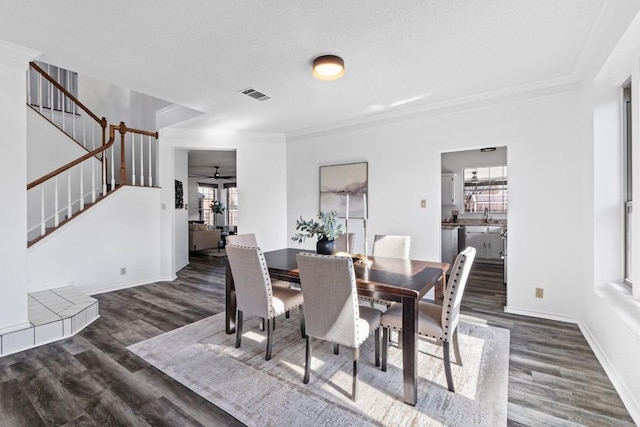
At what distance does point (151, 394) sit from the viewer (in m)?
1.97

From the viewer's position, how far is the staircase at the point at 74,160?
4.15 m

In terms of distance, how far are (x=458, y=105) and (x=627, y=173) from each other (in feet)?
5.78

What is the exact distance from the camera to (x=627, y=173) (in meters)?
2.47

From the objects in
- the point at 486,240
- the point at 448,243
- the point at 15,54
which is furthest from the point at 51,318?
the point at 486,240

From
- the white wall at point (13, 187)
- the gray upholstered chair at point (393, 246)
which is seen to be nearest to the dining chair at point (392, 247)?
the gray upholstered chair at point (393, 246)

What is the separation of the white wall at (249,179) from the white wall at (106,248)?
22cm

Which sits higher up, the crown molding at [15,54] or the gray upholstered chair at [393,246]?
the crown molding at [15,54]

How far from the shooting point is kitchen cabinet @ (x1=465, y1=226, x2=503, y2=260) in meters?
6.24

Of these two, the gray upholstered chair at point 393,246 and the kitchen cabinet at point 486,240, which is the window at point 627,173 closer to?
the gray upholstered chair at point 393,246

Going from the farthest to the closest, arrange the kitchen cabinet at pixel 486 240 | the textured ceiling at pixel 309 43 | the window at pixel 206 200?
the window at pixel 206 200
the kitchen cabinet at pixel 486 240
the textured ceiling at pixel 309 43

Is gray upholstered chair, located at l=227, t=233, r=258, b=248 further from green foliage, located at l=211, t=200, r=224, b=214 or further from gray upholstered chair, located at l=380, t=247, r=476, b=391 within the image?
green foliage, located at l=211, t=200, r=224, b=214

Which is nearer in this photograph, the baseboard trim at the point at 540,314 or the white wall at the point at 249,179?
the baseboard trim at the point at 540,314

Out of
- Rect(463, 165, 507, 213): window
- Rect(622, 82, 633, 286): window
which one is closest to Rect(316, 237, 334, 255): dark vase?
Rect(622, 82, 633, 286): window

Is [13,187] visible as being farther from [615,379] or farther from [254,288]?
[615,379]
